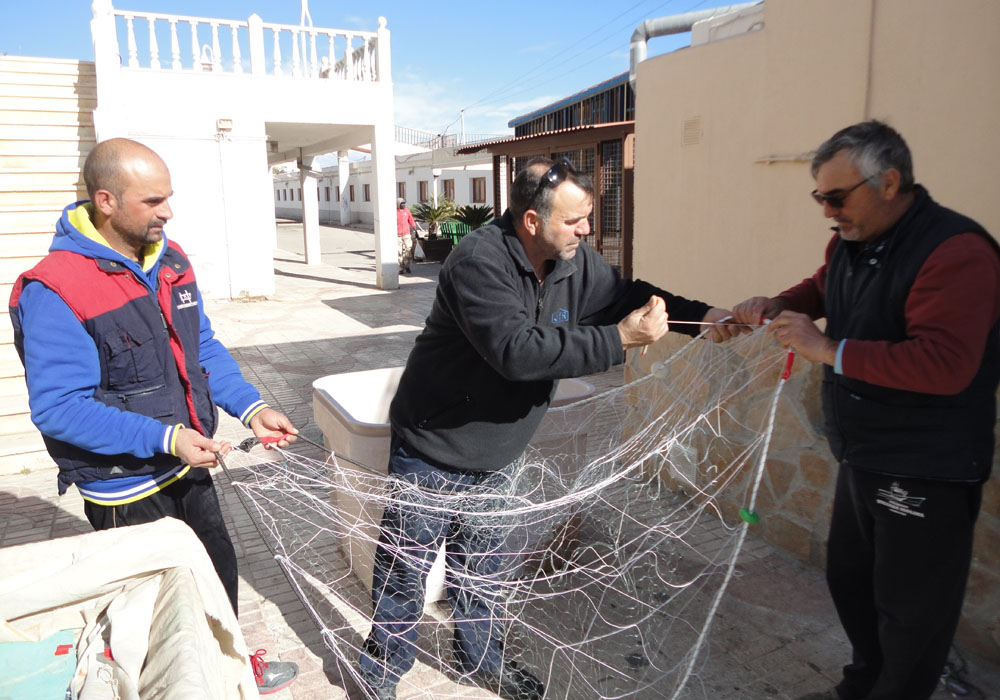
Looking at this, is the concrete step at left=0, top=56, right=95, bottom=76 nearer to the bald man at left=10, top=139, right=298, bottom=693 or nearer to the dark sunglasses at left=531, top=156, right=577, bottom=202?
the bald man at left=10, top=139, right=298, bottom=693

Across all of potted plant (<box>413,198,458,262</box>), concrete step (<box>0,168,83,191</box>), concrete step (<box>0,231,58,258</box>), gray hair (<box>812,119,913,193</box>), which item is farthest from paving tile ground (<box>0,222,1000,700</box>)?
potted plant (<box>413,198,458,262</box>)

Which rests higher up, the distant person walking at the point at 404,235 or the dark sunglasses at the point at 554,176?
the dark sunglasses at the point at 554,176

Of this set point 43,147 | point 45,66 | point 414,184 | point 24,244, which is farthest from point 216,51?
point 414,184

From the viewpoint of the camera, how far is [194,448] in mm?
1836

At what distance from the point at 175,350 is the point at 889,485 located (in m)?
2.04

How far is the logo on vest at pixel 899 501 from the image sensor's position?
6.00 feet

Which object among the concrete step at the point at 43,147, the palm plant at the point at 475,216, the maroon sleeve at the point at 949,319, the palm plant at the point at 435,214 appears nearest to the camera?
the maroon sleeve at the point at 949,319

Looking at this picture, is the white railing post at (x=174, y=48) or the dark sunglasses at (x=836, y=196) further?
the white railing post at (x=174, y=48)

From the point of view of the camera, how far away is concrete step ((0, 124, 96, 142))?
726 cm

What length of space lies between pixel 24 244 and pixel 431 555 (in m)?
5.40

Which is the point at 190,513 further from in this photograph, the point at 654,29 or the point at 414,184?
the point at 414,184

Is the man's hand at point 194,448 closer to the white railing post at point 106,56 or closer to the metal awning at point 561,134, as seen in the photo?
the metal awning at point 561,134

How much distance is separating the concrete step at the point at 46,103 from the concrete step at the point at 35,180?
1416 millimetres

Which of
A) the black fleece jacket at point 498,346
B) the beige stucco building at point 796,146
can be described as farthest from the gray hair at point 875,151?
the beige stucco building at point 796,146
